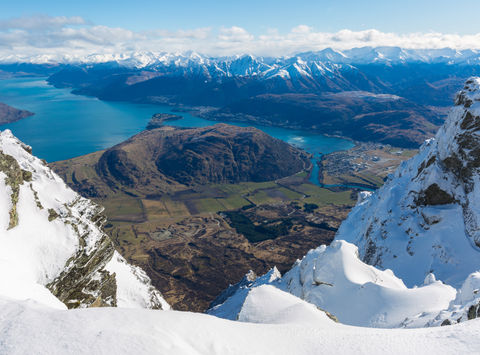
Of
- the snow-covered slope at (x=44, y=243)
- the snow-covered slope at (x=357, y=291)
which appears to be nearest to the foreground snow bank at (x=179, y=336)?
the snow-covered slope at (x=44, y=243)

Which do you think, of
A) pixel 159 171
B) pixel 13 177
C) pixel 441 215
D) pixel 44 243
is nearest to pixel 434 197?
pixel 441 215

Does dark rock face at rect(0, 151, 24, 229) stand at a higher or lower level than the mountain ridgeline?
higher

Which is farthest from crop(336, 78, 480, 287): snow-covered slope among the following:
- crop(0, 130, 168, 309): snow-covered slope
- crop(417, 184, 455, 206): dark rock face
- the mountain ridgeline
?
the mountain ridgeline

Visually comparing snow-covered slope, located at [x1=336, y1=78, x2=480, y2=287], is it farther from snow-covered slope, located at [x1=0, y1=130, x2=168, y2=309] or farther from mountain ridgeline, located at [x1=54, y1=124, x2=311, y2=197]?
mountain ridgeline, located at [x1=54, y1=124, x2=311, y2=197]

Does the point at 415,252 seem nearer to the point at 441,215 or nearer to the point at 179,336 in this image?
the point at 441,215

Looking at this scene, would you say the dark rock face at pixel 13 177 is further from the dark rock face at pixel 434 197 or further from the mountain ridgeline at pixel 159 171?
the mountain ridgeline at pixel 159 171

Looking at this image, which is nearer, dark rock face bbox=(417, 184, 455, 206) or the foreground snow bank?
the foreground snow bank

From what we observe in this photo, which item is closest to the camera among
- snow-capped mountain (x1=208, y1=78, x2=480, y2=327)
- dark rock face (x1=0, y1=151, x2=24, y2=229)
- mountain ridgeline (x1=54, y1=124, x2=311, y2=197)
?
dark rock face (x1=0, y1=151, x2=24, y2=229)

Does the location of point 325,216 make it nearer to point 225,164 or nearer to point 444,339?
point 225,164
